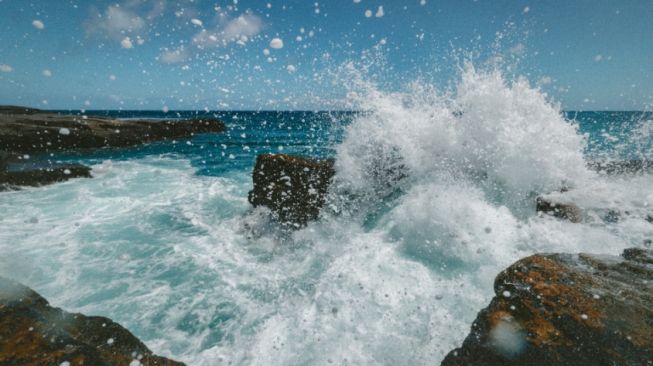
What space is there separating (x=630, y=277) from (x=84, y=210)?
32.1 ft

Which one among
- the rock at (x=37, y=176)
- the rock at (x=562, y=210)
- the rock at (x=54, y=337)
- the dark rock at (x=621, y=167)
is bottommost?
the rock at (x=37, y=176)

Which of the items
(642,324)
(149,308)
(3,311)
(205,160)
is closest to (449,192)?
(642,324)

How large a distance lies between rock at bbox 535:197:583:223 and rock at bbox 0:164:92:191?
13131mm

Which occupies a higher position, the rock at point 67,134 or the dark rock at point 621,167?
the dark rock at point 621,167

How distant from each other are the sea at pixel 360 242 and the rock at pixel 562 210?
124mm

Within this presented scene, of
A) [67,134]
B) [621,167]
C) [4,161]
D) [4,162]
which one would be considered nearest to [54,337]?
[621,167]

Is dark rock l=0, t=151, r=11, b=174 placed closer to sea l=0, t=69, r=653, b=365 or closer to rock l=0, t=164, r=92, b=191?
rock l=0, t=164, r=92, b=191

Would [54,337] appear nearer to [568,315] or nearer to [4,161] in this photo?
[568,315]

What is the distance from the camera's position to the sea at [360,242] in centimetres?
352

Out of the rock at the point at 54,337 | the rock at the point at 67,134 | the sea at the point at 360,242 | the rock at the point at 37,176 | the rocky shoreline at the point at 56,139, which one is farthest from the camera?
the rock at the point at 67,134

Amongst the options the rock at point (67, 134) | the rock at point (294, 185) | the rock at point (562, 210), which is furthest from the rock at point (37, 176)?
the rock at point (562, 210)

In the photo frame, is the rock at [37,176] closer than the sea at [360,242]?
No

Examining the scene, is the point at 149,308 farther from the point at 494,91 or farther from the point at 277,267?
the point at 494,91

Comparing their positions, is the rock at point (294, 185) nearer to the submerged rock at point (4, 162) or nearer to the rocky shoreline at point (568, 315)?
the rocky shoreline at point (568, 315)
